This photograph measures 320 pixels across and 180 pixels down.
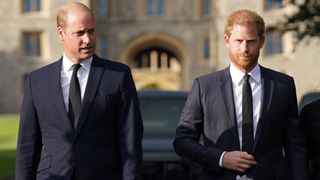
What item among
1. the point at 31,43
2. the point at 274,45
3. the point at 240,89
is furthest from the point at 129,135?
the point at 31,43

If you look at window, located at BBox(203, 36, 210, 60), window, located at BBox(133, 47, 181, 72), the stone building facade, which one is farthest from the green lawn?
window, located at BBox(133, 47, 181, 72)

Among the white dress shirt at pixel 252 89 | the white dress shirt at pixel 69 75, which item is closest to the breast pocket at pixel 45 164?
the white dress shirt at pixel 69 75

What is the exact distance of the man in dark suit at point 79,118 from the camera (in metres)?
4.18

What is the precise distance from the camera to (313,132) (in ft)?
14.6

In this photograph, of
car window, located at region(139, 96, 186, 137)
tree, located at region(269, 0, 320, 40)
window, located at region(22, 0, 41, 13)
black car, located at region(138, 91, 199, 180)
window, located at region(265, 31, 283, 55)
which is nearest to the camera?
black car, located at region(138, 91, 199, 180)

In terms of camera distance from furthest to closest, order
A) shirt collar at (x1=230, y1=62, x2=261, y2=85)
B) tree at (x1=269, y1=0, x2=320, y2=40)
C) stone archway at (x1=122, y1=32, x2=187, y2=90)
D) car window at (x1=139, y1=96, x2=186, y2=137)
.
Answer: stone archway at (x1=122, y1=32, x2=187, y2=90) → tree at (x1=269, y1=0, x2=320, y2=40) → car window at (x1=139, y1=96, x2=186, y2=137) → shirt collar at (x1=230, y1=62, x2=261, y2=85)

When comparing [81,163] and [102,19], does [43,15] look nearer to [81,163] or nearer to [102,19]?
[102,19]

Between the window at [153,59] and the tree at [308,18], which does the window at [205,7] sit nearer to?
the window at [153,59]

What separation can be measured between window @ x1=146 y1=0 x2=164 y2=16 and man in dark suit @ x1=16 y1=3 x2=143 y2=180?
4656 cm

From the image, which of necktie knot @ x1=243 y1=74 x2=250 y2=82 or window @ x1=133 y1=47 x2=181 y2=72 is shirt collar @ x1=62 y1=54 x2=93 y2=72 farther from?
window @ x1=133 y1=47 x2=181 y2=72

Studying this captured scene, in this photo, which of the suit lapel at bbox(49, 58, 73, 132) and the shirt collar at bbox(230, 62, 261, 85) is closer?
the suit lapel at bbox(49, 58, 73, 132)

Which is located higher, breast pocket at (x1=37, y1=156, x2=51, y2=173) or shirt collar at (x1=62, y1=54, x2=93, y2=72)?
shirt collar at (x1=62, y1=54, x2=93, y2=72)

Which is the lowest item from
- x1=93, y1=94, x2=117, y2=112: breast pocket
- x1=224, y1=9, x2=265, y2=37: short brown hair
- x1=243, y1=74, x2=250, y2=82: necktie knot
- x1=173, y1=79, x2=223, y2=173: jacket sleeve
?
x1=173, y1=79, x2=223, y2=173: jacket sleeve

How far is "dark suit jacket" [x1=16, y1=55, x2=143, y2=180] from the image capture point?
4.18 metres
